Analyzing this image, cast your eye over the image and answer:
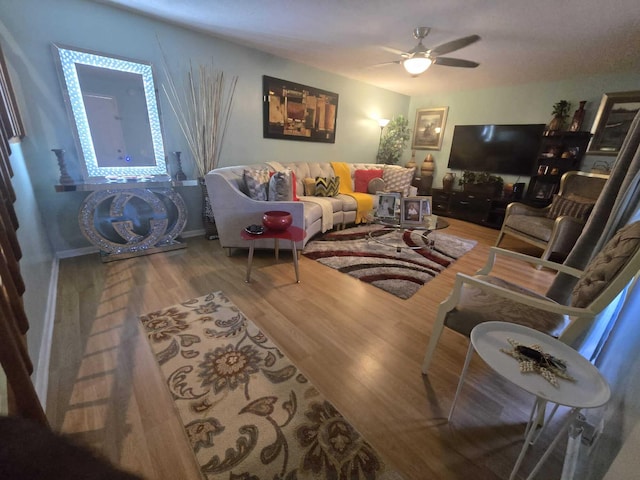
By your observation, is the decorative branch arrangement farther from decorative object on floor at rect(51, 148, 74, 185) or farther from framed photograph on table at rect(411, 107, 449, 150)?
framed photograph on table at rect(411, 107, 449, 150)

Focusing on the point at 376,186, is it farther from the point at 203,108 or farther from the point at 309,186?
the point at 203,108

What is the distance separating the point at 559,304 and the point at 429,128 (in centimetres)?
496

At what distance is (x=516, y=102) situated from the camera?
4227 mm

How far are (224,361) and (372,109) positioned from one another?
4.94 m

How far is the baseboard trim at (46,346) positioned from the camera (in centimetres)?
117

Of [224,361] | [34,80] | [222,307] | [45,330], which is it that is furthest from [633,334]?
[34,80]

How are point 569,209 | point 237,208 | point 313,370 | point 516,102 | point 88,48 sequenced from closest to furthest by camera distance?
point 313,370 < point 88,48 < point 237,208 < point 569,209 < point 516,102

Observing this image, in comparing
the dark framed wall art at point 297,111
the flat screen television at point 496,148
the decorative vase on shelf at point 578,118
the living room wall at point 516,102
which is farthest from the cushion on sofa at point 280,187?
the decorative vase on shelf at point 578,118

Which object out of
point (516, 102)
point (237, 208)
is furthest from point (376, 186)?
point (516, 102)

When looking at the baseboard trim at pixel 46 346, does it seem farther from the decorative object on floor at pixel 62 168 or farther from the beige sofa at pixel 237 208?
the beige sofa at pixel 237 208

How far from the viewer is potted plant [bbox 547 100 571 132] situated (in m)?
3.69

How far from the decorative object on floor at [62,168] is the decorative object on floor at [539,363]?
327cm

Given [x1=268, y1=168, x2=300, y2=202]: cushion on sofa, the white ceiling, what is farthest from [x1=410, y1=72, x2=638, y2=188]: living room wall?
[x1=268, y1=168, x2=300, y2=202]: cushion on sofa

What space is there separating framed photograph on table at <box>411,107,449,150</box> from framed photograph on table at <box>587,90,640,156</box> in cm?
217
